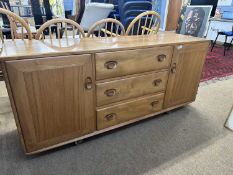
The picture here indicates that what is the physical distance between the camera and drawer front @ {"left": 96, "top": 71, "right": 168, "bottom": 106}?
1285 millimetres

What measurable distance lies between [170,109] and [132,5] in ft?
6.56

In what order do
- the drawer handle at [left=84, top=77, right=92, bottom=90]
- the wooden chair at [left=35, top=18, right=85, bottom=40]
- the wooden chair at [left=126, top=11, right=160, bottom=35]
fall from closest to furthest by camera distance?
the drawer handle at [left=84, top=77, right=92, bottom=90] → the wooden chair at [left=35, top=18, right=85, bottom=40] → the wooden chair at [left=126, top=11, right=160, bottom=35]

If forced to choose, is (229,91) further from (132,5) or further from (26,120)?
(26,120)

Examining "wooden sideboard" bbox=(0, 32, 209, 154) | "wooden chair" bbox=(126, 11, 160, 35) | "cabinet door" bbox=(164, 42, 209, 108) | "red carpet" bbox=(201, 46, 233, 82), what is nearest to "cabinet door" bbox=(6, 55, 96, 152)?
"wooden sideboard" bbox=(0, 32, 209, 154)

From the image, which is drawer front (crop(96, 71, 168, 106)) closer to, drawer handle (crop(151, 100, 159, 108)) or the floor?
drawer handle (crop(151, 100, 159, 108))

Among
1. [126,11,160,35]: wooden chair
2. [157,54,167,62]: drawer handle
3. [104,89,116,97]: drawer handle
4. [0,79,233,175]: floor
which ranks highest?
[126,11,160,35]: wooden chair

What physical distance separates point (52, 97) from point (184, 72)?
3.87 feet

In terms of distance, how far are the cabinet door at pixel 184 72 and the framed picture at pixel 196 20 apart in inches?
24.9

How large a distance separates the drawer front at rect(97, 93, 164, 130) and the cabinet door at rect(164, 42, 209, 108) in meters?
0.13

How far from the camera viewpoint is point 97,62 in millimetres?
1146

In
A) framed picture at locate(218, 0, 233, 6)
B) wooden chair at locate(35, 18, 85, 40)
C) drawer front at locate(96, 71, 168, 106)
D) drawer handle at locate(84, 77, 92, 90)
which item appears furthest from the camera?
framed picture at locate(218, 0, 233, 6)

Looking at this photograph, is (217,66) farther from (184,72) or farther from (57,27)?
(57,27)

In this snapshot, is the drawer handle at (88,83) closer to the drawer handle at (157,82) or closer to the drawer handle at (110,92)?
the drawer handle at (110,92)

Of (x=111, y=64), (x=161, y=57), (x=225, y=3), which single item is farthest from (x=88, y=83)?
(x=225, y=3)
